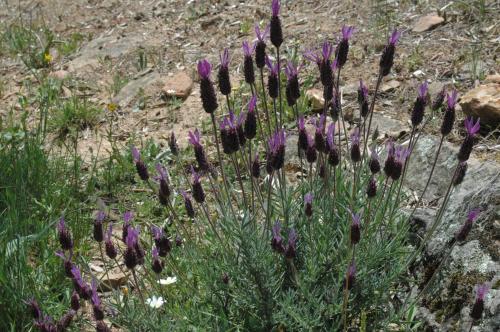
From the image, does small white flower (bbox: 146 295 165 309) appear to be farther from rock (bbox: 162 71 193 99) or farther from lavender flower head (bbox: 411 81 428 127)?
rock (bbox: 162 71 193 99)

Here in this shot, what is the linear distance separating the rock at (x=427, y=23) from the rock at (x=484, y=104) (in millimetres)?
1244

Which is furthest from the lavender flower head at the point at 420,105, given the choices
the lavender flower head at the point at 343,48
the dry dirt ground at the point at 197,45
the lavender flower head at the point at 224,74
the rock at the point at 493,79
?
the rock at the point at 493,79

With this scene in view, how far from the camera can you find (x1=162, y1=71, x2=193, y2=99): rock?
16.9ft

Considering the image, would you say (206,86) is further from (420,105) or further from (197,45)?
(197,45)

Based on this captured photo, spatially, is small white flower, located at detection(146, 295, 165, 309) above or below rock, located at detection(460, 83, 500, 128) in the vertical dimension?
above

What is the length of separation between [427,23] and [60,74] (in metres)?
2.96

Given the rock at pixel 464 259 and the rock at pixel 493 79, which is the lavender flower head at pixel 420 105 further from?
the rock at pixel 493 79

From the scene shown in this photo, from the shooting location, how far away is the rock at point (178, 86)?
16.9ft

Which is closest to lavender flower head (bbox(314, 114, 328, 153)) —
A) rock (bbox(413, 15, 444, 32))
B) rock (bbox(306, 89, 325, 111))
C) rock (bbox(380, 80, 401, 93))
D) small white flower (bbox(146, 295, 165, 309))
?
small white flower (bbox(146, 295, 165, 309))

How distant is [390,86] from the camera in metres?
4.61

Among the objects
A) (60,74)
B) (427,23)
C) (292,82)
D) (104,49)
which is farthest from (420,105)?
(104,49)

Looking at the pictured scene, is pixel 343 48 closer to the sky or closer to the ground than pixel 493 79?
closer to the sky

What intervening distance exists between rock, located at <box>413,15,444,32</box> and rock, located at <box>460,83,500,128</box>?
4.08 ft

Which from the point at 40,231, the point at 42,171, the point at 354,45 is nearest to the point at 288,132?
the point at 354,45
